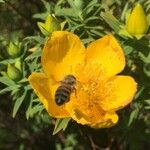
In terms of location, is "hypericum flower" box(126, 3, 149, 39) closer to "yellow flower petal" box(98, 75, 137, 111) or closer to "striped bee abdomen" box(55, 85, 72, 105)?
"yellow flower petal" box(98, 75, 137, 111)

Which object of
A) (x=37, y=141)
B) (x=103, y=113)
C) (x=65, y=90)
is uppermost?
(x=65, y=90)

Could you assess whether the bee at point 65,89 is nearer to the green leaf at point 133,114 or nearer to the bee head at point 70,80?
the bee head at point 70,80

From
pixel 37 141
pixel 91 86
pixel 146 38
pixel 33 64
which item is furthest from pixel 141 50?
pixel 37 141

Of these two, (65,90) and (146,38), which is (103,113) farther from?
(146,38)

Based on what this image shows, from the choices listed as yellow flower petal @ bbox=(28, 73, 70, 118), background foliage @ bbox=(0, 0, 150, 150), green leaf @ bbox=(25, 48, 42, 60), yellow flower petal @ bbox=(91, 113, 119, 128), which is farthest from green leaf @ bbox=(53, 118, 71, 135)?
green leaf @ bbox=(25, 48, 42, 60)

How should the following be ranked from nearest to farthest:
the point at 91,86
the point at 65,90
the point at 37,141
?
the point at 65,90, the point at 91,86, the point at 37,141

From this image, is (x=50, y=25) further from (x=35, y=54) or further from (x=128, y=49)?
(x=128, y=49)
